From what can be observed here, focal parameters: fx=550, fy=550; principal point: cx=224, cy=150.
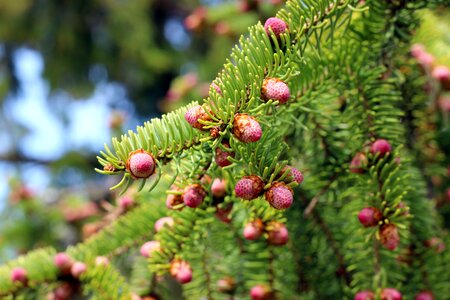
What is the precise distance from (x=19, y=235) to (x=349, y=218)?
1074 millimetres

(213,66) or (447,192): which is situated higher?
(213,66)

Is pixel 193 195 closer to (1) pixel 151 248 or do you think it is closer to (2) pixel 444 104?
(1) pixel 151 248

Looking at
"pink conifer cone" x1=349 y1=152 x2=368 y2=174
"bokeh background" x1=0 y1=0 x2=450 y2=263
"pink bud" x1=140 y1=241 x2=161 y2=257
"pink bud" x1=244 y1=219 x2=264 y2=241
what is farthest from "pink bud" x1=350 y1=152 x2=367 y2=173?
"bokeh background" x1=0 y1=0 x2=450 y2=263

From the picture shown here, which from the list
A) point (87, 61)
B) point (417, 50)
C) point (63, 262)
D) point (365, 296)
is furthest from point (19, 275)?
point (87, 61)

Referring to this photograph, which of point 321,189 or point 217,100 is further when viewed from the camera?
point 321,189

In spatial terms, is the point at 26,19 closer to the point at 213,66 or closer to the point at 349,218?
the point at 213,66

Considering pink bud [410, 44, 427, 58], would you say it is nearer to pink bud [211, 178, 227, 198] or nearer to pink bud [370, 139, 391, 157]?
pink bud [370, 139, 391, 157]

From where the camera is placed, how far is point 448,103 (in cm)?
89

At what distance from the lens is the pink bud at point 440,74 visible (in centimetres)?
80

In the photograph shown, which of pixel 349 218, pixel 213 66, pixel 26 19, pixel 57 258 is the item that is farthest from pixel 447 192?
pixel 26 19

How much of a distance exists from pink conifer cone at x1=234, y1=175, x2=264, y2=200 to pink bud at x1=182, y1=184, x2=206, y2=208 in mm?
74

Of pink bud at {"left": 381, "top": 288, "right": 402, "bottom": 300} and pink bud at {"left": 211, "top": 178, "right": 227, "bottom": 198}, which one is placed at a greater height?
pink bud at {"left": 211, "top": 178, "right": 227, "bottom": 198}

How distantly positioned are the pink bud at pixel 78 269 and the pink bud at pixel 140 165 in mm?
314

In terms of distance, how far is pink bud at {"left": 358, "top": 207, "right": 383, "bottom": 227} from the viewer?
52cm
